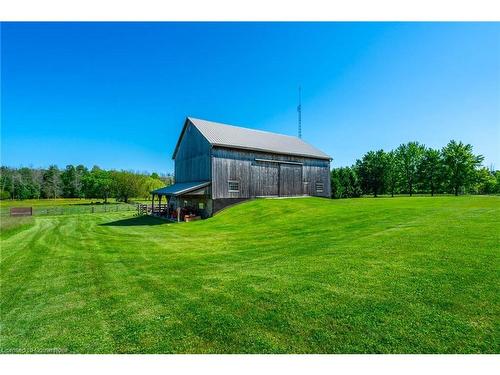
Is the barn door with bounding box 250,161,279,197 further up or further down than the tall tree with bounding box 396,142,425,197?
further down

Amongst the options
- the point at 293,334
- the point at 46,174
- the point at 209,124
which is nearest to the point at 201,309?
the point at 293,334

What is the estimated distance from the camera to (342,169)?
59.0m

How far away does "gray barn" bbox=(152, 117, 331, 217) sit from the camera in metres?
27.4

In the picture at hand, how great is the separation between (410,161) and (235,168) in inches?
1963

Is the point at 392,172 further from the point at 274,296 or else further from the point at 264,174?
A: the point at 274,296

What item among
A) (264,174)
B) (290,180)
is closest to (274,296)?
(264,174)

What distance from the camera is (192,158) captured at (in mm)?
30656

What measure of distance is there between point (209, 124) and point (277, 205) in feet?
46.1

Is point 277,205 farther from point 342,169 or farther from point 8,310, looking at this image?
point 342,169

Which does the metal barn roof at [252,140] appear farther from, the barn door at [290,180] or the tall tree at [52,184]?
the tall tree at [52,184]

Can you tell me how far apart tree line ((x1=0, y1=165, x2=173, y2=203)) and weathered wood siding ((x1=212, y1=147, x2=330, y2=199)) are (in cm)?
5178

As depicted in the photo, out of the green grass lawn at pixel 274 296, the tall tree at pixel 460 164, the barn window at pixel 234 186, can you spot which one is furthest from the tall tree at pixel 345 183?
the green grass lawn at pixel 274 296

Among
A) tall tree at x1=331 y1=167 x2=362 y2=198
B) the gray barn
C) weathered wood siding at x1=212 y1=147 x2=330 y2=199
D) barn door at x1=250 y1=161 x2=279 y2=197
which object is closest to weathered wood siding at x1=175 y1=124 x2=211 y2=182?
the gray barn

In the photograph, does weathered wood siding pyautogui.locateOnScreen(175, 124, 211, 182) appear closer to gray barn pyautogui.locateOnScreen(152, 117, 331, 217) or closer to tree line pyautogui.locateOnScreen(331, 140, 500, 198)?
gray barn pyautogui.locateOnScreen(152, 117, 331, 217)
